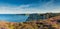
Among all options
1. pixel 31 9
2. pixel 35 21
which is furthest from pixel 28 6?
pixel 35 21

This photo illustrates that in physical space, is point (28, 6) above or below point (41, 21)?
above

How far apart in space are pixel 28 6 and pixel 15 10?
0.16 meters

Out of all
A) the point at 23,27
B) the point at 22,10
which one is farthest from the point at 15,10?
the point at 23,27

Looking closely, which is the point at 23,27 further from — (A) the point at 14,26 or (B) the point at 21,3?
(B) the point at 21,3

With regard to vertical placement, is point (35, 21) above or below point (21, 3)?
below

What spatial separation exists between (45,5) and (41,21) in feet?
0.66

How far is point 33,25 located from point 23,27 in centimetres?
12

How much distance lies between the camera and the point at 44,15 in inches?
76.9

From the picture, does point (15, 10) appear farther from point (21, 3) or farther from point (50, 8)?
point (50, 8)

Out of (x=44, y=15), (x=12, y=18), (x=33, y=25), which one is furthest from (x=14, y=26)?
(x=44, y=15)

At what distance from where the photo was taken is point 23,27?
1931 mm

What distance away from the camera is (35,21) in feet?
6.37

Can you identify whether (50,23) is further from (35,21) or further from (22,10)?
(22,10)

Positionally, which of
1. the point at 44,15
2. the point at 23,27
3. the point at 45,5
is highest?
the point at 45,5
